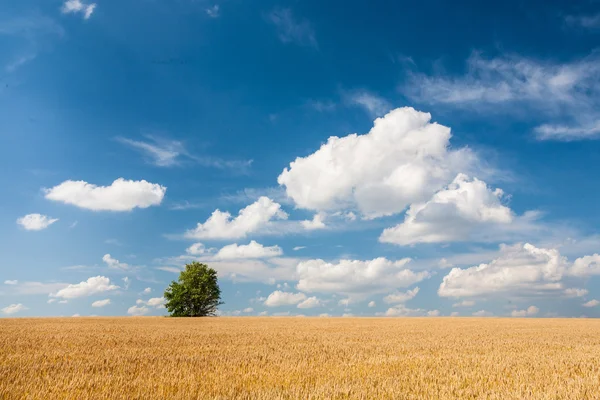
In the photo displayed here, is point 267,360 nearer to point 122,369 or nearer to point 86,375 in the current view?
point 122,369

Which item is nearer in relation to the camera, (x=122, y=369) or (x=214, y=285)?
(x=122, y=369)

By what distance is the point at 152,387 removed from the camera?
28.5 ft

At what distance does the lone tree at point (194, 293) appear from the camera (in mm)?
70438

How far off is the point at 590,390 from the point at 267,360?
26.2ft

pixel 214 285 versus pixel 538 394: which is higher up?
pixel 214 285

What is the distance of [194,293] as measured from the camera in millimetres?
70438

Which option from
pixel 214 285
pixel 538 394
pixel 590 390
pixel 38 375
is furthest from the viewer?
pixel 214 285

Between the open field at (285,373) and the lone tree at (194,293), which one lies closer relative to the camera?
the open field at (285,373)

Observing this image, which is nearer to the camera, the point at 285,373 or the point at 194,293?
the point at 285,373

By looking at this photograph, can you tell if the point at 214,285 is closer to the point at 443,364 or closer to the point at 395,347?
the point at 395,347

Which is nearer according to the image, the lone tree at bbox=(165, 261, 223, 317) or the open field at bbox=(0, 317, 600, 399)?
the open field at bbox=(0, 317, 600, 399)

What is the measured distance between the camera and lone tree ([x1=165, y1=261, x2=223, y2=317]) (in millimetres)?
70438

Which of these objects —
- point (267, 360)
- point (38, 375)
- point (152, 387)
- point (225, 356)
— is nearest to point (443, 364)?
point (267, 360)

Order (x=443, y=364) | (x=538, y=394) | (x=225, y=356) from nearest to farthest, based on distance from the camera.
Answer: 1. (x=538, y=394)
2. (x=443, y=364)
3. (x=225, y=356)
